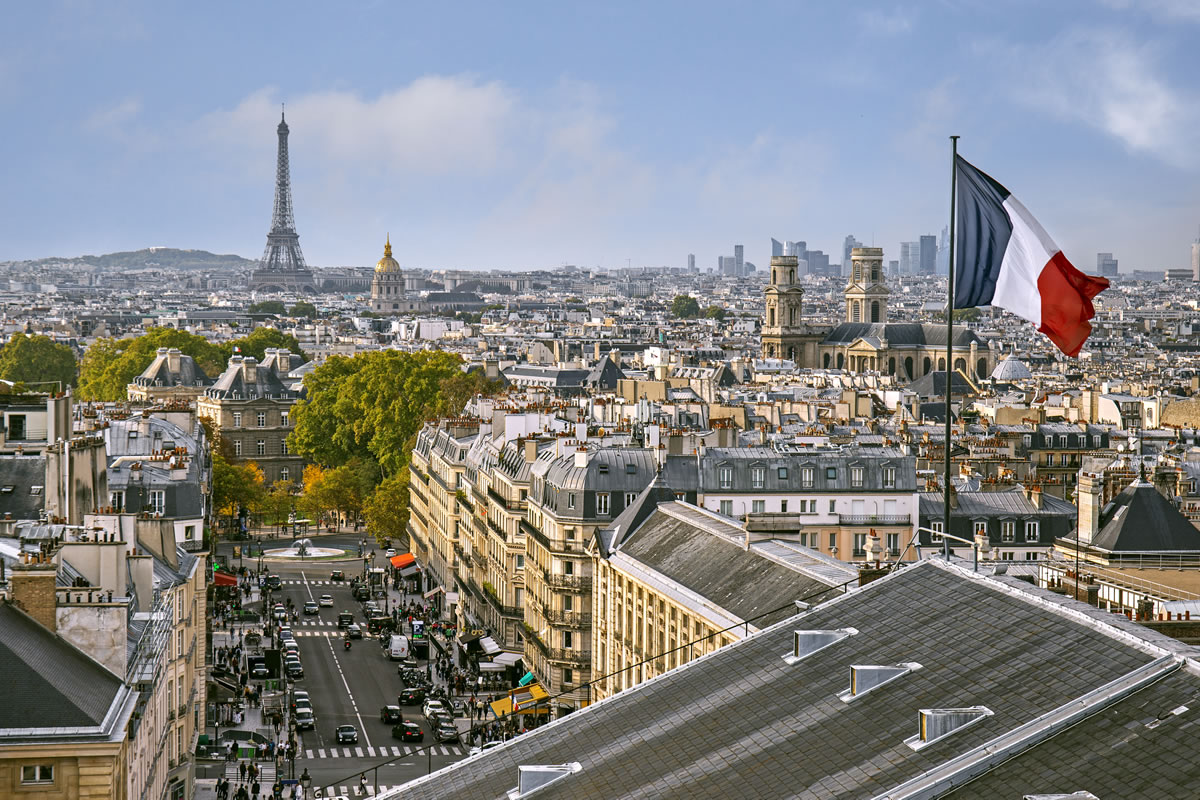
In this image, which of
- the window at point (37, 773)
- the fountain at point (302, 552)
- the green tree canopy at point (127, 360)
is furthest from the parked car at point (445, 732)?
the green tree canopy at point (127, 360)

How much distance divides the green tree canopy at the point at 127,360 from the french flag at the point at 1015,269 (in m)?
135

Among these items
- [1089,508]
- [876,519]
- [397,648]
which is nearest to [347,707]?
[397,648]

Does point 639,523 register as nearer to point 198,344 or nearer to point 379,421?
point 379,421

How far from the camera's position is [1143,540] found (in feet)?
176

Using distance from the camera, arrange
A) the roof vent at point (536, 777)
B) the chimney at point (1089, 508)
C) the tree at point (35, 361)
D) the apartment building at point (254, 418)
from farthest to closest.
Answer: the tree at point (35, 361) < the apartment building at point (254, 418) < the chimney at point (1089, 508) < the roof vent at point (536, 777)

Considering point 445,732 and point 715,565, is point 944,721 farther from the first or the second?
point 445,732

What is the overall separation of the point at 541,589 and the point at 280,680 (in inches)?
383

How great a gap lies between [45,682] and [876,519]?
38.6 m

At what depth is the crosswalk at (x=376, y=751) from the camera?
192 ft

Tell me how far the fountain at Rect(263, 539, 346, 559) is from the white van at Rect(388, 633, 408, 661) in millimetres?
26911

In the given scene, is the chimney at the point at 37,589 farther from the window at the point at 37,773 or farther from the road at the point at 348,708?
the road at the point at 348,708

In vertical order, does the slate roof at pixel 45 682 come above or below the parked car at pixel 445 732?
above

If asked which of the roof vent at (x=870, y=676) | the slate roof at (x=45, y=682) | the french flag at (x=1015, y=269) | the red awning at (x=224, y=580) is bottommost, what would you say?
the red awning at (x=224, y=580)

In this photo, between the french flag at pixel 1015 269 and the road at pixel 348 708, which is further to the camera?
the road at pixel 348 708
